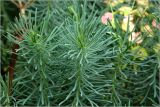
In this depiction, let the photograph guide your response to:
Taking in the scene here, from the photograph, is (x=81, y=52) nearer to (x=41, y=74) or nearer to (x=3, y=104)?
(x=41, y=74)

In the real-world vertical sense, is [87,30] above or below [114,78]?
above

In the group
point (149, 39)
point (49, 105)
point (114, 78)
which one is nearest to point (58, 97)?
point (49, 105)

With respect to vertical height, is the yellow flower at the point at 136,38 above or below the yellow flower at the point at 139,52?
above

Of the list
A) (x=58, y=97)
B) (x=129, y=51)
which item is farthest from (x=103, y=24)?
(x=58, y=97)

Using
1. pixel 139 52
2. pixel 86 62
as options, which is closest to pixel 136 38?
pixel 139 52

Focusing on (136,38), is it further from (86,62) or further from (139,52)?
(86,62)

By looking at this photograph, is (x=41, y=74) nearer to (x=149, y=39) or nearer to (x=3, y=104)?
(x=3, y=104)

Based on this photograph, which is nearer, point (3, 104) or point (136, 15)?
point (3, 104)

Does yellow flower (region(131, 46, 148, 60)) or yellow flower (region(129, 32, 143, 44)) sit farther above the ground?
yellow flower (region(129, 32, 143, 44))
